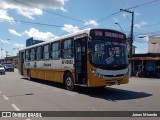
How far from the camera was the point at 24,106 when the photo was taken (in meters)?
11.6

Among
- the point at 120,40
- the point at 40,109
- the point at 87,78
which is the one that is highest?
the point at 120,40

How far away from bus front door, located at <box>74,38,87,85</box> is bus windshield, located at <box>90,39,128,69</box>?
627 millimetres

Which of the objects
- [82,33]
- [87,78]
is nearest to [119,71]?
[87,78]

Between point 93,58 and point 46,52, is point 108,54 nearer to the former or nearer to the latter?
point 93,58

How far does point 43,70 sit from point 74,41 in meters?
6.65

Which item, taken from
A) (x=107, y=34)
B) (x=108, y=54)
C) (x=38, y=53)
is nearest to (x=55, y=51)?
(x=38, y=53)

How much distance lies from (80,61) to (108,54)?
171 centimetres

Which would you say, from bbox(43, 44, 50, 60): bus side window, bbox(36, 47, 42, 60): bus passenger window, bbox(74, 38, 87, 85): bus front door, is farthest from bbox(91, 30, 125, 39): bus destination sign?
bbox(36, 47, 42, 60): bus passenger window

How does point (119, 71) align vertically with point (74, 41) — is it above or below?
below

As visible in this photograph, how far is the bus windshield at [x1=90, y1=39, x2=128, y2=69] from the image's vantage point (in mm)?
14828

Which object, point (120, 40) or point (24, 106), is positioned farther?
→ point (120, 40)

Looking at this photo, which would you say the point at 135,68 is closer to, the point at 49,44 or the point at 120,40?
the point at 49,44

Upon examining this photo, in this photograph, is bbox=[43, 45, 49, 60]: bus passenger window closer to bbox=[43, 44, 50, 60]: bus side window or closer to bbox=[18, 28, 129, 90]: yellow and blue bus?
bbox=[43, 44, 50, 60]: bus side window

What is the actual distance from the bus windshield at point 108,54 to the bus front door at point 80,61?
0.63 m
